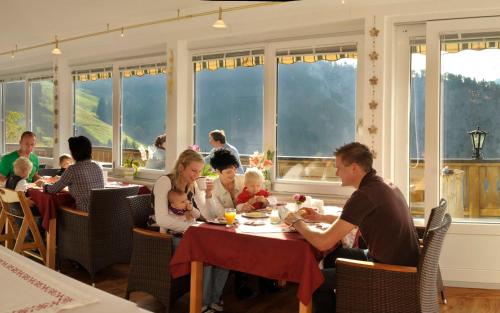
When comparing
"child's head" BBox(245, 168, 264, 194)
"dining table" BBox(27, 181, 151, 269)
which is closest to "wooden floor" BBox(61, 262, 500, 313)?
"dining table" BBox(27, 181, 151, 269)

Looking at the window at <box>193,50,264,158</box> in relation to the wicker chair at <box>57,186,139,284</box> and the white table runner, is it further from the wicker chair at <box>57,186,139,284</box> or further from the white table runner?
the white table runner

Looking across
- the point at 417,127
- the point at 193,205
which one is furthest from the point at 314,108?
the point at 193,205

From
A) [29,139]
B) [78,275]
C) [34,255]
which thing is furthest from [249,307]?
[29,139]

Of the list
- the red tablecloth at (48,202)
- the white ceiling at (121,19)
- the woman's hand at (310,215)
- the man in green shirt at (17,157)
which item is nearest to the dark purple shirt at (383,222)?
the woman's hand at (310,215)

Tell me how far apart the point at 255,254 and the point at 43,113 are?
6.89 meters

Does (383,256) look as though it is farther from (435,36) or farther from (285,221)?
(435,36)

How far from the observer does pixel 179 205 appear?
3.19 meters

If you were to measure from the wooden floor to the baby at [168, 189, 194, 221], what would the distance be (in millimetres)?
728

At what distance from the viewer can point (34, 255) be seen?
439cm

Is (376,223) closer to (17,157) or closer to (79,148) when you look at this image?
(79,148)

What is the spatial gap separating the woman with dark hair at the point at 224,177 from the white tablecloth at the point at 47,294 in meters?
2.51

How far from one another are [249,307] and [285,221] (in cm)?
96

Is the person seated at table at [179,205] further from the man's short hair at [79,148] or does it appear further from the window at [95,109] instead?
the window at [95,109]

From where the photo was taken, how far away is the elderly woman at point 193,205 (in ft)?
10.3
